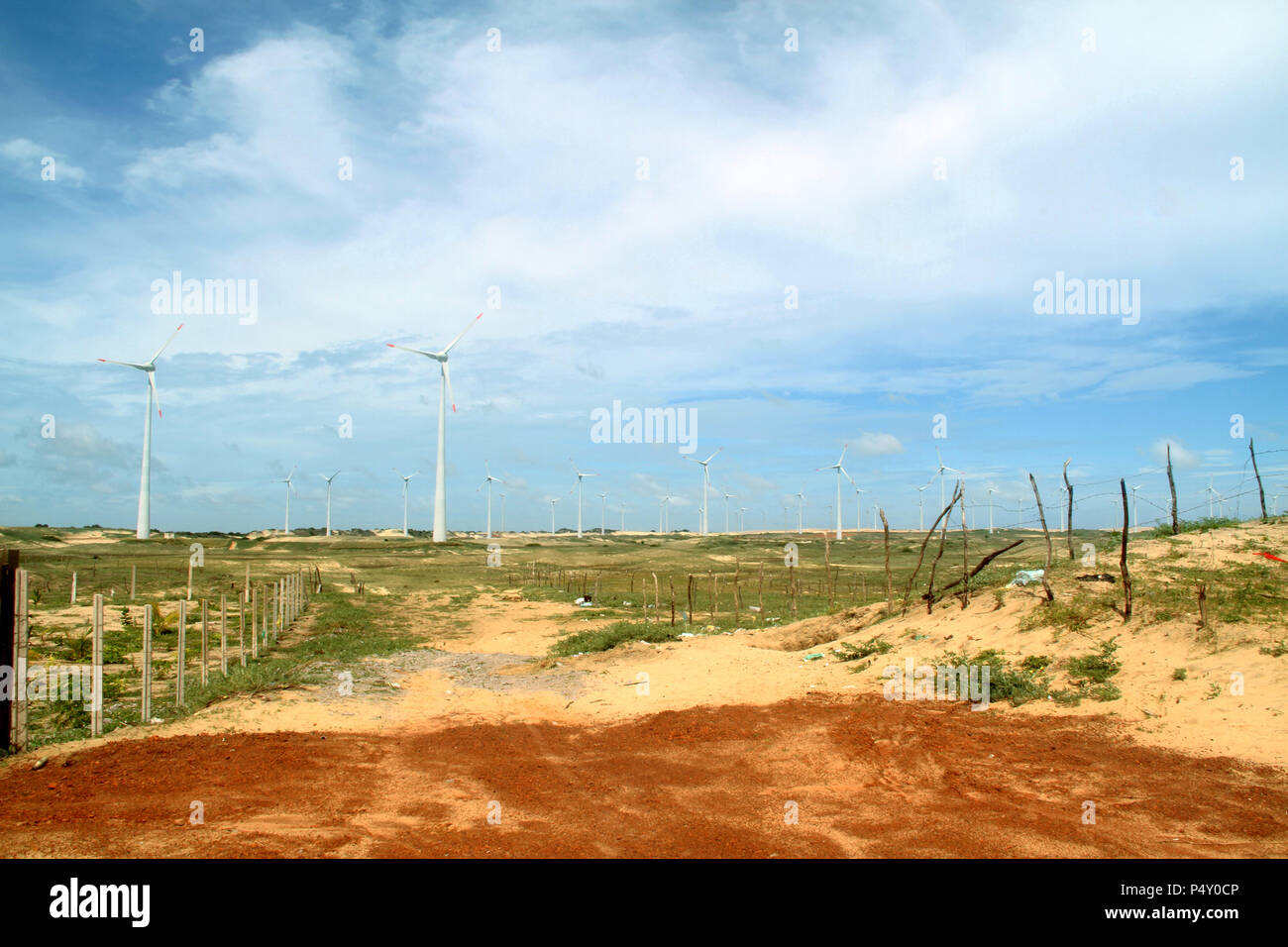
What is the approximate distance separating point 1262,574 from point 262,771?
18248 mm

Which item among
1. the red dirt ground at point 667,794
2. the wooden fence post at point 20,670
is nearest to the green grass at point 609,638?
the red dirt ground at point 667,794

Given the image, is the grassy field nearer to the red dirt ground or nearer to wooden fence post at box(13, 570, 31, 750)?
wooden fence post at box(13, 570, 31, 750)

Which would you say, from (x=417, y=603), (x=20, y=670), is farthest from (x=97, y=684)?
(x=417, y=603)

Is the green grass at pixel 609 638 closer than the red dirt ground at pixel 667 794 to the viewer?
No

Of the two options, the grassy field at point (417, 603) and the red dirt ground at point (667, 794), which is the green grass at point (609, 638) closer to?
the grassy field at point (417, 603)

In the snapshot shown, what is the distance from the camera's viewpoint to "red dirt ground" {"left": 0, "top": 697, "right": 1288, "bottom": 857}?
7.26m

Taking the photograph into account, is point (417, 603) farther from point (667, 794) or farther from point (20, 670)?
point (667, 794)

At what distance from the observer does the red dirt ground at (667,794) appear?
7258 mm

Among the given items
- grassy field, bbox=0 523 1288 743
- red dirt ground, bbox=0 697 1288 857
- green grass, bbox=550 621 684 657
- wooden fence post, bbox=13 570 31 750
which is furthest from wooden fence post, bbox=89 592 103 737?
green grass, bbox=550 621 684 657

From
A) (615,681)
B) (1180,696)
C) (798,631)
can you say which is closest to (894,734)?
(1180,696)

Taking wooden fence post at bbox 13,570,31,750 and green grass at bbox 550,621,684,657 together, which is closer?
wooden fence post at bbox 13,570,31,750

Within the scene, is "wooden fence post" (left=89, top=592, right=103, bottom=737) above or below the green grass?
above

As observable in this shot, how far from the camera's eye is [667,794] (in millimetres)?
9453

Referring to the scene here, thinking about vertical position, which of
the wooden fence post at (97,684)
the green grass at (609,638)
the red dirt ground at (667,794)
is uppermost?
the wooden fence post at (97,684)
